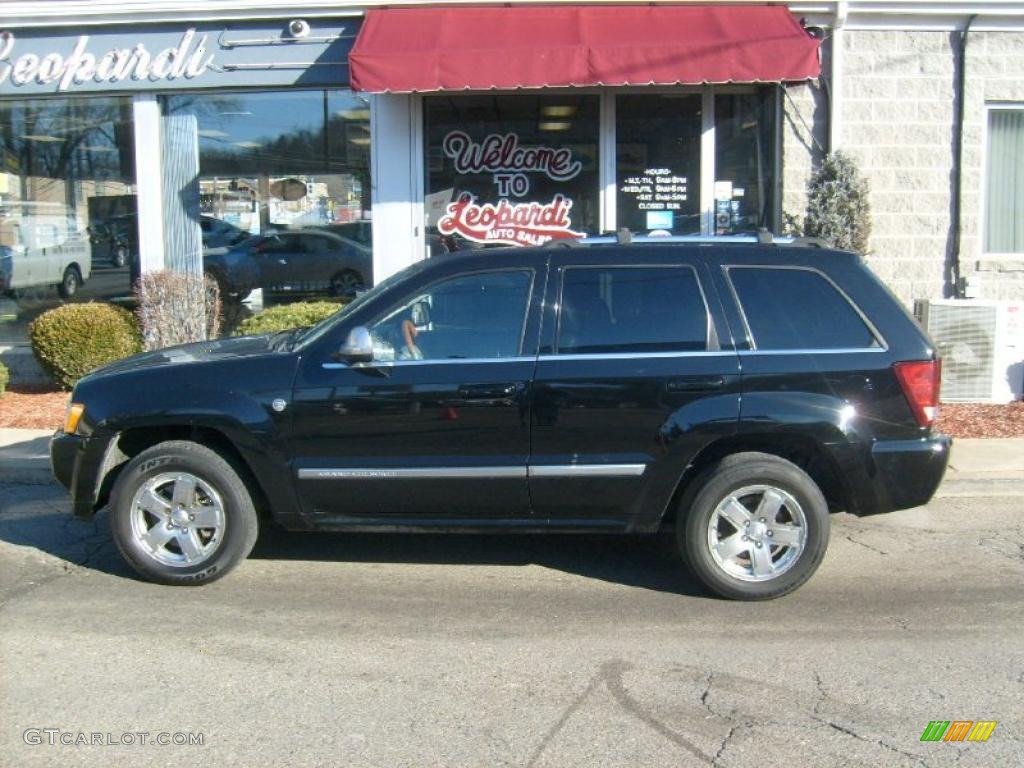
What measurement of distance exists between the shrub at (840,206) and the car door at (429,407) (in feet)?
19.6

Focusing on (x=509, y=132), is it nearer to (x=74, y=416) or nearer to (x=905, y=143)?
(x=905, y=143)

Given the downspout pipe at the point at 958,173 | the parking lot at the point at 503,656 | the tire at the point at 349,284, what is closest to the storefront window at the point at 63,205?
the tire at the point at 349,284

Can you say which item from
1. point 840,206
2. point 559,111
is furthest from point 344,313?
point 840,206

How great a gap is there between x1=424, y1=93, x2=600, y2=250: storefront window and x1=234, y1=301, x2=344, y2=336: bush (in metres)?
1.56

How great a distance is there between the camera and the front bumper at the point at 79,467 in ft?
18.6

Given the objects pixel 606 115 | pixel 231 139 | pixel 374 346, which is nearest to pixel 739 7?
pixel 606 115

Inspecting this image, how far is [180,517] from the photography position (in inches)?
220

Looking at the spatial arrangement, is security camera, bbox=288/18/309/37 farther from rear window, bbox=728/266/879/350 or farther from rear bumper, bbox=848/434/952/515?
rear bumper, bbox=848/434/952/515

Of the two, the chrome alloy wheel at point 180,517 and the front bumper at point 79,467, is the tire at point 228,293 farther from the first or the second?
the chrome alloy wheel at point 180,517

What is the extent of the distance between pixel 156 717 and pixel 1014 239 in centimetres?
1024

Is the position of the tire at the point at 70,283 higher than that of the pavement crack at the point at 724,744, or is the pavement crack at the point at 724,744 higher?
the tire at the point at 70,283

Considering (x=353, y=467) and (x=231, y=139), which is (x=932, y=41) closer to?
(x=231, y=139)

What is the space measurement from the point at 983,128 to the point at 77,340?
9.55m

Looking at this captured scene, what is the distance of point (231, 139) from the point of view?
11617 millimetres
